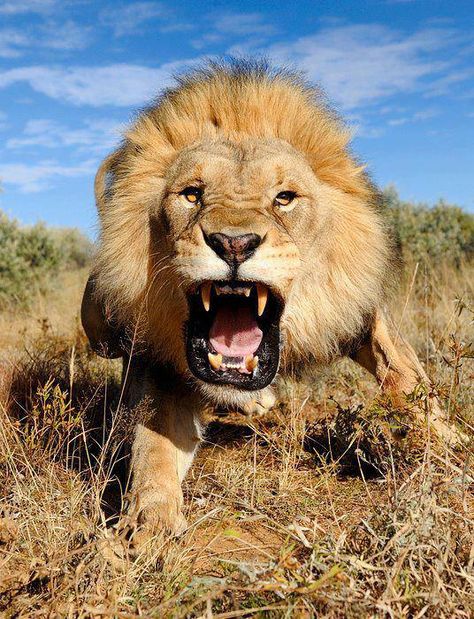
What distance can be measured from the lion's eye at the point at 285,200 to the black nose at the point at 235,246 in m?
0.54

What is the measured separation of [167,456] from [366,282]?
4.29ft

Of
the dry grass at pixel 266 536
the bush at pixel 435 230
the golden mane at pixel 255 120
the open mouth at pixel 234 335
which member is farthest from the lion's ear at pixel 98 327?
the bush at pixel 435 230

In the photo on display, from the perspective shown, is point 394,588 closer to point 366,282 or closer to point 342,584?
point 342,584

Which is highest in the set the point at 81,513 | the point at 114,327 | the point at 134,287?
the point at 134,287

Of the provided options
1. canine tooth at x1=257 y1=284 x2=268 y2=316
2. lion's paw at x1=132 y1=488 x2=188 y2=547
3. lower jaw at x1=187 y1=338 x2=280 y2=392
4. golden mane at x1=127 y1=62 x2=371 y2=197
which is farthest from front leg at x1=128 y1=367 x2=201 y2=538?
golden mane at x1=127 y1=62 x2=371 y2=197

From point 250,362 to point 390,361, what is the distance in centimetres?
96

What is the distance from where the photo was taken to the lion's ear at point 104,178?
4.00 metres

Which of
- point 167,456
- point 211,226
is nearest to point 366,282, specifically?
point 211,226

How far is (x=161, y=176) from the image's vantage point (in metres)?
3.60

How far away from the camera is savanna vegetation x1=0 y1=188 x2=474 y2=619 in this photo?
2.05 m

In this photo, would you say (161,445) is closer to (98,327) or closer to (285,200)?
(285,200)

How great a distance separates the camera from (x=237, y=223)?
9.50 feet

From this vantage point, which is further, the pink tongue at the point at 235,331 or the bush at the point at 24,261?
the bush at the point at 24,261

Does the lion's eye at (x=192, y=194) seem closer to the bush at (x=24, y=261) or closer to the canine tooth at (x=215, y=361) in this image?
the canine tooth at (x=215, y=361)
